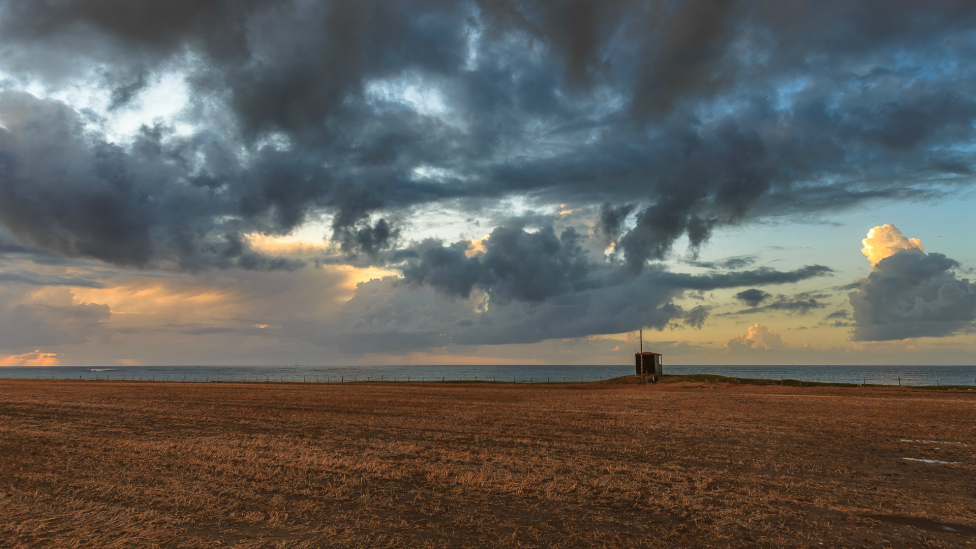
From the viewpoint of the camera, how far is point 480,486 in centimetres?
1245

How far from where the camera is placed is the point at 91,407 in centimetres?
3381

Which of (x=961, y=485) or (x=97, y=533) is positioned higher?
(x=97, y=533)

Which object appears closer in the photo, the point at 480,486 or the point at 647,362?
the point at 480,486

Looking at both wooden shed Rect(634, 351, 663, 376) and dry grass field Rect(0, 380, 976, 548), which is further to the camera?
wooden shed Rect(634, 351, 663, 376)

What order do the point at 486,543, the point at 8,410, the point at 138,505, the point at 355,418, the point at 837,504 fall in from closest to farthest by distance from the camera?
the point at 486,543 < the point at 138,505 < the point at 837,504 < the point at 355,418 < the point at 8,410

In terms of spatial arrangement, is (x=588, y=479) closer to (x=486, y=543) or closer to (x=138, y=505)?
(x=486, y=543)

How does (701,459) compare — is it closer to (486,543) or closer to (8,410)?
(486,543)

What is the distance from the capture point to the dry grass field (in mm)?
9102

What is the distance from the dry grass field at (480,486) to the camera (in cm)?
910

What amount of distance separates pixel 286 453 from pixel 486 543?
10.2m

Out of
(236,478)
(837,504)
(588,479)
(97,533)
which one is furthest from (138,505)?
(837,504)

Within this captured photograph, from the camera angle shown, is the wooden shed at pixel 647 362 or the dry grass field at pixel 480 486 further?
the wooden shed at pixel 647 362

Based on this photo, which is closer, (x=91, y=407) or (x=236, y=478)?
(x=236, y=478)

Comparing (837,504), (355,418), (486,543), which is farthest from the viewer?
(355,418)
